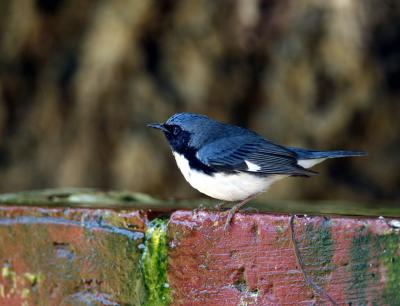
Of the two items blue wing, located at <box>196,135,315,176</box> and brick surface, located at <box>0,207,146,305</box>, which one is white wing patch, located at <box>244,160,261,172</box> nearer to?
blue wing, located at <box>196,135,315,176</box>

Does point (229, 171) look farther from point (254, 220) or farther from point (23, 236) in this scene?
point (23, 236)

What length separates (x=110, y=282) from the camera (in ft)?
13.7

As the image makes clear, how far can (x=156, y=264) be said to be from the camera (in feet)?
13.0

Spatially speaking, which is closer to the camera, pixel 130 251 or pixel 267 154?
pixel 130 251

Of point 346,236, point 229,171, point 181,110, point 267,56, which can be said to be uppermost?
point 267,56

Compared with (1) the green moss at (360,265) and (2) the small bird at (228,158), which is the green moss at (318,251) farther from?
(2) the small bird at (228,158)

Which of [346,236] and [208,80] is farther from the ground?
[208,80]

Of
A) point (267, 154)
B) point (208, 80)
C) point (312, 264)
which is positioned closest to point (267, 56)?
point (208, 80)

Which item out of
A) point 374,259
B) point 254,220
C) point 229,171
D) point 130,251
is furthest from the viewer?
point 229,171

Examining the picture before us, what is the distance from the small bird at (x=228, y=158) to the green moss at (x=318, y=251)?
831 mm

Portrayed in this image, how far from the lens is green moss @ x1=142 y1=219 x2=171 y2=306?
3939 mm

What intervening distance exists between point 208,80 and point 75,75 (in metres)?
1.27

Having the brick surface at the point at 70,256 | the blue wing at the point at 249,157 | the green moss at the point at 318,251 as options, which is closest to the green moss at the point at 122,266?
the brick surface at the point at 70,256

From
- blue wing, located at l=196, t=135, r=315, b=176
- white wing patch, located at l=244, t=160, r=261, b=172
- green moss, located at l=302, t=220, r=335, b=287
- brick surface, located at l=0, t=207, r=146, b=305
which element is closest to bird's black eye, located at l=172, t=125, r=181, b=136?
blue wing, located at l=196, t=135, r=315, b=176
